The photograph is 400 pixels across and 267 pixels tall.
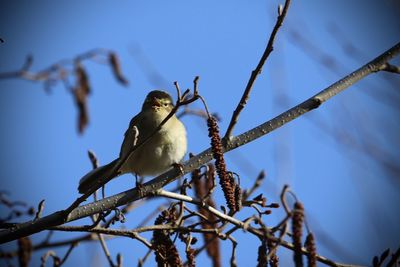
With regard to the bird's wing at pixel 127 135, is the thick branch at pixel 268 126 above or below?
below

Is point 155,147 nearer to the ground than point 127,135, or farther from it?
nearer to the ground

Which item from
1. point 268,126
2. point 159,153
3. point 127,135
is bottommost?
point 268,126

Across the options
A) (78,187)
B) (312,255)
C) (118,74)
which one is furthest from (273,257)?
(118,74)

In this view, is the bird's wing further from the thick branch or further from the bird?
the thick branch

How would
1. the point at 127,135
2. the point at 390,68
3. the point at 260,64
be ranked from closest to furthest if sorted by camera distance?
the point at 260,64
the point at 390,68
the point at 127,135

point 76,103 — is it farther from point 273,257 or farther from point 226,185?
point 273,257

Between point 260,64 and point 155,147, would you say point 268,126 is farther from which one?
point 155,147

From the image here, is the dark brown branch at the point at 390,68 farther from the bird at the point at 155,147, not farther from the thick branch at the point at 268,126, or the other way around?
the bird at the point at 155,147

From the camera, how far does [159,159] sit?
12.3ft

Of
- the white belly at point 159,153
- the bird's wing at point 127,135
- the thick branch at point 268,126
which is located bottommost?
the thick branch at point 268,126

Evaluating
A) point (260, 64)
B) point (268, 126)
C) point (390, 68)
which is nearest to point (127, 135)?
point (268, 126)

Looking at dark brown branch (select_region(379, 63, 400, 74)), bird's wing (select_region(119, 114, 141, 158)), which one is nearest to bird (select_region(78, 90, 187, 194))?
bird's wing (select_region(119, 114, 141, 158))

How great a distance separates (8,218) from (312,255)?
208 centimetres

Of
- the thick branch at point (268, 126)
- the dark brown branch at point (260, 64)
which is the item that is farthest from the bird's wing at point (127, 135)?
the dark brown branch at point (260, 64)
